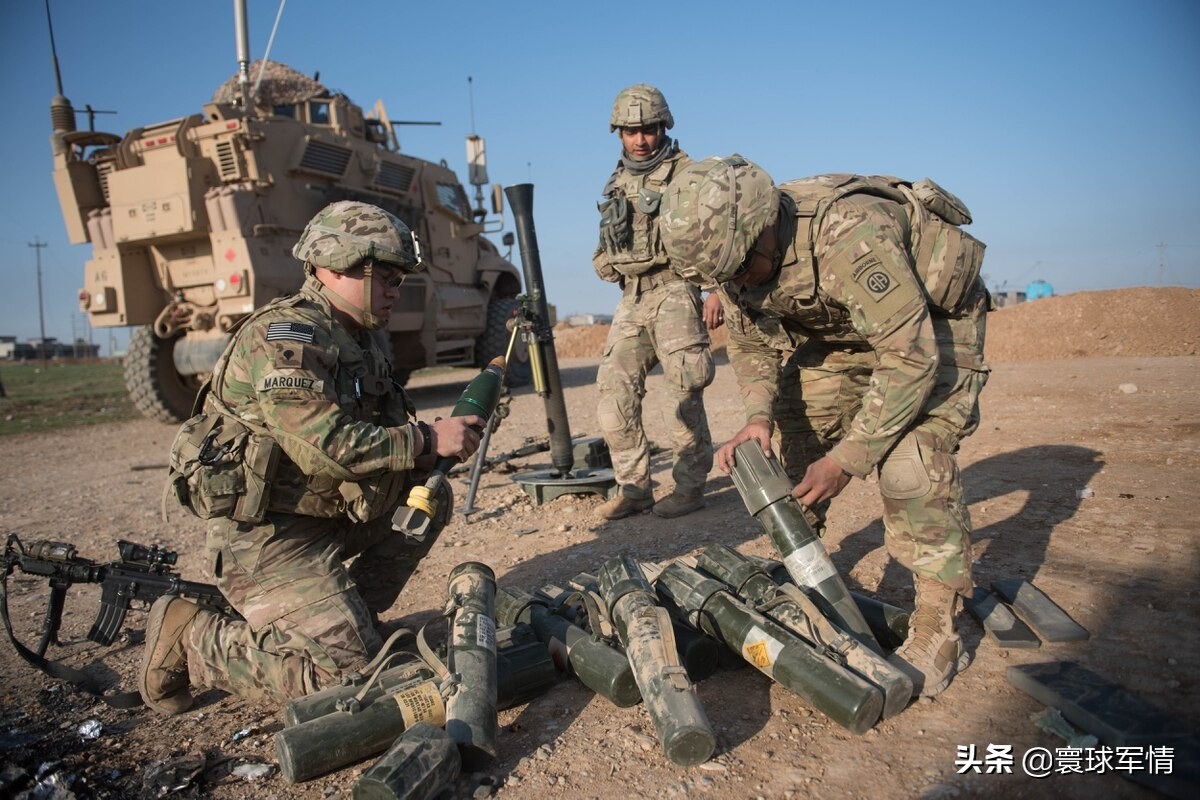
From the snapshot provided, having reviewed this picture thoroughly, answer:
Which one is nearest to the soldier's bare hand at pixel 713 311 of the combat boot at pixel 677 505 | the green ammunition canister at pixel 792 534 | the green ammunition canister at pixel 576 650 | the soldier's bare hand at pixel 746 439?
the combat boot at pixel 677 505

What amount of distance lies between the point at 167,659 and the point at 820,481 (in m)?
2.41

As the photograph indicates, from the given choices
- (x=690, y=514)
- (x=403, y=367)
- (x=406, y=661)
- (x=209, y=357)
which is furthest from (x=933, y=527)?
(x=403, y=367)

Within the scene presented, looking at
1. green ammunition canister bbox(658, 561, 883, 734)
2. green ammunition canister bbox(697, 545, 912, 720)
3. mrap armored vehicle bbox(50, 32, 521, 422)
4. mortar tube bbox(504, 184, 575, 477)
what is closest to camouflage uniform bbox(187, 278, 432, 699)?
green ammunition canister bbox(658, 561, 883, 734)

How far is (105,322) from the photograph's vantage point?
A: 10219mm

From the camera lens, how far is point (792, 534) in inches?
111

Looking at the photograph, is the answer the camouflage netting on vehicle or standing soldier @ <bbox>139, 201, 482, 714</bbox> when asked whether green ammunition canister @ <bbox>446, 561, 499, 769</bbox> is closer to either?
standing soldier @ <bbox>139, 201, 482, 714</bbox>

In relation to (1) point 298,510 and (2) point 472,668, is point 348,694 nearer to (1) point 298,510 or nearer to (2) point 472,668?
(2) point 472,668

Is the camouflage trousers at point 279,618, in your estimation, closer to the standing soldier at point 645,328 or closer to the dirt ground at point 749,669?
the dirt ground at point 749,669

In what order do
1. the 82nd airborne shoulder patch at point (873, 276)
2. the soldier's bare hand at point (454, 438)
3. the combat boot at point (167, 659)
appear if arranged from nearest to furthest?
the 82nd airborne shoulder patch at point (873, 276) → the combat boot at point (167, 659) → the soldier's bare hand at point (454, 438)

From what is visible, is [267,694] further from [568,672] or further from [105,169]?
[105,169]

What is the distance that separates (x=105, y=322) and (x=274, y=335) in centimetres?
895

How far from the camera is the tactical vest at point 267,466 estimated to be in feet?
9.43

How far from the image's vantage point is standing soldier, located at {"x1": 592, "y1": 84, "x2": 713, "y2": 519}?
15.6 ft

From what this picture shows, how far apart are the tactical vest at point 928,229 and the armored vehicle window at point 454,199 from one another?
9.86m
